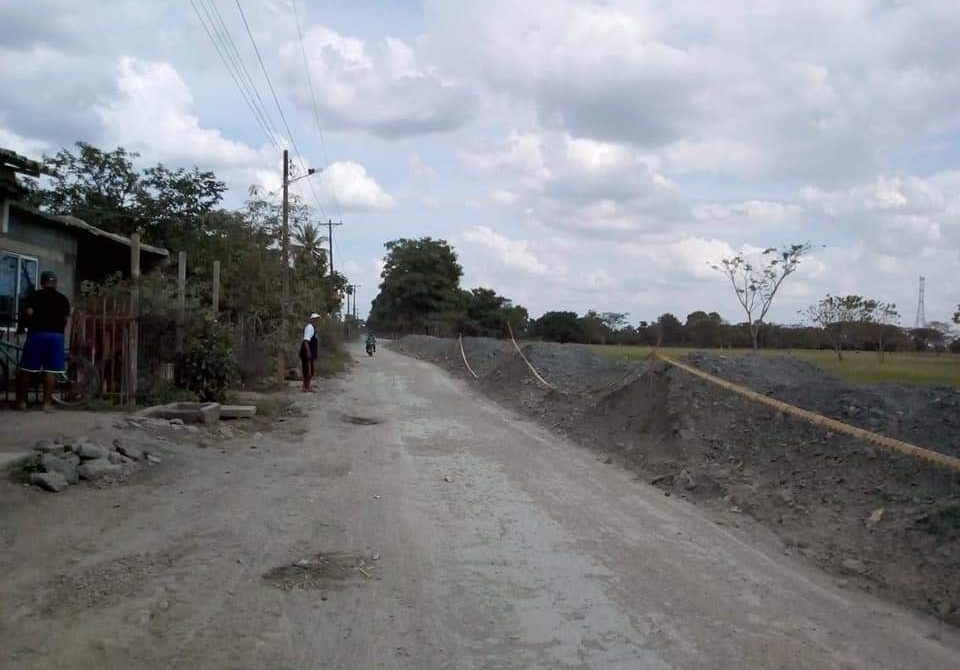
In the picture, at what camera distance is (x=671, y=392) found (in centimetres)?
1355

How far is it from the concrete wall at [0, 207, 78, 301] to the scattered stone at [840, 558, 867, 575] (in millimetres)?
12352

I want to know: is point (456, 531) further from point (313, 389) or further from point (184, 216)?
point (184, 216)

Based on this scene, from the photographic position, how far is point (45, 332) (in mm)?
11297

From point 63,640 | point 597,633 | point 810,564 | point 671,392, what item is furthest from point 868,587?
point 671,392

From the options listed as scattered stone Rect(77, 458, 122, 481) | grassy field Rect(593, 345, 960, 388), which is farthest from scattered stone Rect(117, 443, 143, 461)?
grassy field Rect(593, 345, 960, 388)

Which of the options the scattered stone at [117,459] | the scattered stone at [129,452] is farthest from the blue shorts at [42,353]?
the scattered stone at [117,459]

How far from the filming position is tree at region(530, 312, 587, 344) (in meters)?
68.3

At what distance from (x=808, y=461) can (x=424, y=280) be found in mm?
70272

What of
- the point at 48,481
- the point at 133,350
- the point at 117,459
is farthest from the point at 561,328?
the point at 48,481

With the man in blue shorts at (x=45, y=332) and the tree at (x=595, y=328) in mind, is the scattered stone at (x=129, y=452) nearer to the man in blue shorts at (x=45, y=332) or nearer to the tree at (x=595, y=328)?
the man in blue shorts at (x=45, y=332)

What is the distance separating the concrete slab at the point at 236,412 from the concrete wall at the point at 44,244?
14.0ft

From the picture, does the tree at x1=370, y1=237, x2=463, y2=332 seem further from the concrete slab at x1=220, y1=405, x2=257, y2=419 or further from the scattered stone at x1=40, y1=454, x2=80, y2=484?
the scattered stone at x1=40, y1=454, x2=80, y2=484

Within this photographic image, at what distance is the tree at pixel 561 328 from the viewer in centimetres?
6831

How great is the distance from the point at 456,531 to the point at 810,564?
288 cm
